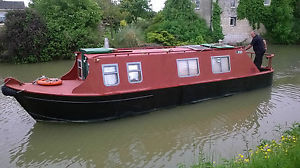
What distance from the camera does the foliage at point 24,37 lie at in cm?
1574

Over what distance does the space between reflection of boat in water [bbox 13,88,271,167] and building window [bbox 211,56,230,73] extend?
54.7 inches

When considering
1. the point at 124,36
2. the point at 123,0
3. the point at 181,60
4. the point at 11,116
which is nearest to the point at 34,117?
the point at 11,116

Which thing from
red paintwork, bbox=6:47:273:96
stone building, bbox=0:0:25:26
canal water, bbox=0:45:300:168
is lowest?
canal water, bbox=0:45:300:168

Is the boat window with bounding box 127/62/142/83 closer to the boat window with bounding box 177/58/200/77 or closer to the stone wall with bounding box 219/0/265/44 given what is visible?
the boat window with bounding box 177/58/200/77

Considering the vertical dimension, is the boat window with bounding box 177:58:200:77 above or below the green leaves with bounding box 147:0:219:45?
below

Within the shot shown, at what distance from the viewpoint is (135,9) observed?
26234 mm

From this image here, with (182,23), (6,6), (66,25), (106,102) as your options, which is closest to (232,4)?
(182,23)

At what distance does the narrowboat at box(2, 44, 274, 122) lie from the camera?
7.05 metres

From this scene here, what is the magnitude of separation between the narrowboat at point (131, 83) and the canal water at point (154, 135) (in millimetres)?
365

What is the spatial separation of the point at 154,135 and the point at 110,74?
214cm

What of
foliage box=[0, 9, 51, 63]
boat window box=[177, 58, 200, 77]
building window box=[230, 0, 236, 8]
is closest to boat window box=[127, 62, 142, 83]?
boat window box=[177, 58, 200, 77]

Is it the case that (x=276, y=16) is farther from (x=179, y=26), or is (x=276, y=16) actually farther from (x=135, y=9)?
(x=135, y=9)

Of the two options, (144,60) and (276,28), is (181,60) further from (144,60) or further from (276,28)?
(276,28)

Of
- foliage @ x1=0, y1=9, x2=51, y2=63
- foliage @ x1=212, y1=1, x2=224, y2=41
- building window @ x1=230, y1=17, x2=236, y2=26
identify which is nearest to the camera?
foliage @ x1=0, y1=9, x2=51, y2=63
